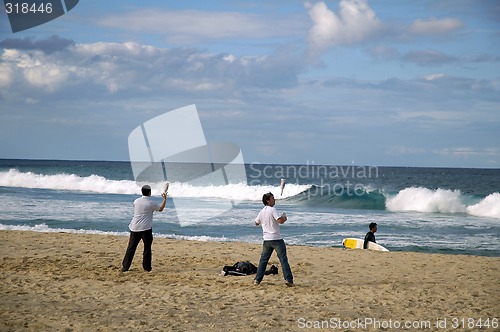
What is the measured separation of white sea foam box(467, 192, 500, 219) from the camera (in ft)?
99.5

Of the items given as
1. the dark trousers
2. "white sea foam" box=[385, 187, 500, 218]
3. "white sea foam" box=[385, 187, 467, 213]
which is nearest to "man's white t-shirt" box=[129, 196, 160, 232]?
the dark trousers

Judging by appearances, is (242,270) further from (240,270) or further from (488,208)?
(488,208)

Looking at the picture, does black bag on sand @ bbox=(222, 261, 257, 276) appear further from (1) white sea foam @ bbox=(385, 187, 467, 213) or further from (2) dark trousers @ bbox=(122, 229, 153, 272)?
(1) white sea foam @ bbox=(385, 187, 467, 213)

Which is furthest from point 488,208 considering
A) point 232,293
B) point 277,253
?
point 232,293

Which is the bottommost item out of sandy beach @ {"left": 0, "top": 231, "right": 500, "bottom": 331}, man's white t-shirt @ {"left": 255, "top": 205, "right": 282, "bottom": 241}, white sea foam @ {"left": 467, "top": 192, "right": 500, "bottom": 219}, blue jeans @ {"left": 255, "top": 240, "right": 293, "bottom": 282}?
white sea foam @ {"left": 467, "top": 192, "right": 500, "bottom": 219}

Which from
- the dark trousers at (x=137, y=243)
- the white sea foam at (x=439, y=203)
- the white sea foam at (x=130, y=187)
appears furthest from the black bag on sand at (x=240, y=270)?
the white sea foam at (x=130, y=187)

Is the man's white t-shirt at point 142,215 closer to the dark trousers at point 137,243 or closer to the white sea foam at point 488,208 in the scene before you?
the dark trousers at point 137,243

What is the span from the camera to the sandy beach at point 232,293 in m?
6.87

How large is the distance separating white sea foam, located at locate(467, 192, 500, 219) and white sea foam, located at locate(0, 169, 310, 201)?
13625mm

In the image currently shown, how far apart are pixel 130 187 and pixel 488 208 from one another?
88.0 feet

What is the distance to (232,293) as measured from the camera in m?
8.41

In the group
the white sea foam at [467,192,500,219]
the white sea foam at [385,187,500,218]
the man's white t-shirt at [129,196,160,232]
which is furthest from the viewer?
the white sea foam at [385,187,500,218]

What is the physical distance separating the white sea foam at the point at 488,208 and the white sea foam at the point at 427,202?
2.50ft

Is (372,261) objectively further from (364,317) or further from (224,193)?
(224,193)
